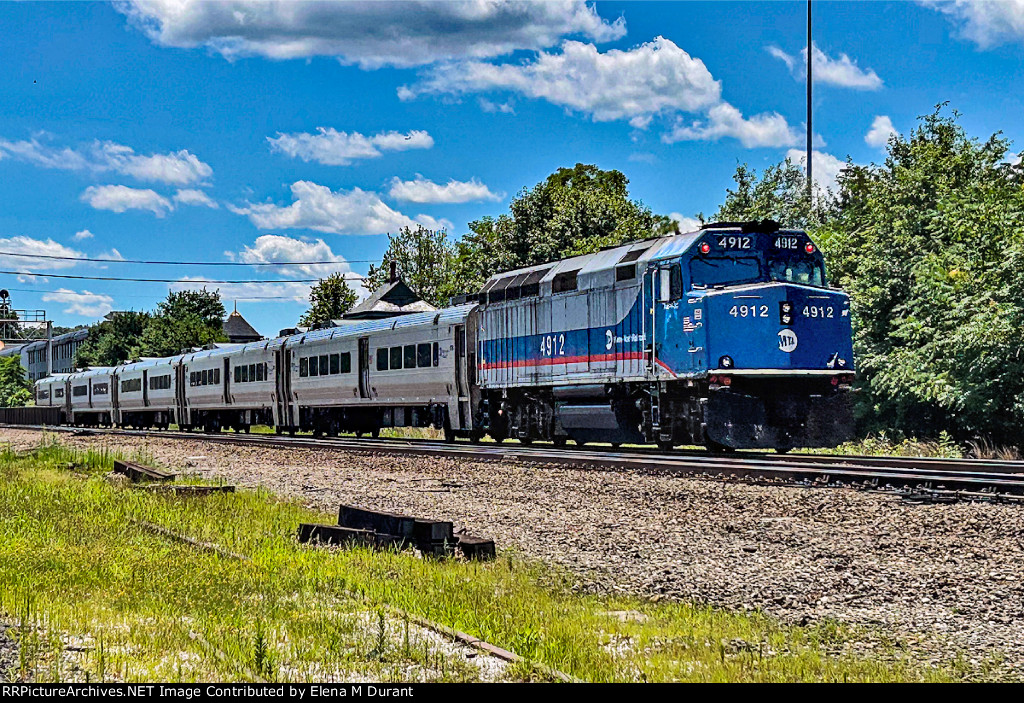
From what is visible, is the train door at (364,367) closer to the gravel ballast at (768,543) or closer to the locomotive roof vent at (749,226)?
the gravel ballast at (768,543)

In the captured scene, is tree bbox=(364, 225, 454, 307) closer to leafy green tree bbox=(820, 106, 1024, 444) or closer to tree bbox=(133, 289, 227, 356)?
tree bbox=(133, 289, 227, 356)

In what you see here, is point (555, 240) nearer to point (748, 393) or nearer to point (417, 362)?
point (417, 362)

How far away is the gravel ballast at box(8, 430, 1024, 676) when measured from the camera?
22.3ft

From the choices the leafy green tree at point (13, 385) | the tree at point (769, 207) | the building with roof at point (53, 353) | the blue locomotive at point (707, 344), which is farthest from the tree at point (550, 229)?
the building with roof at point (53, 353)

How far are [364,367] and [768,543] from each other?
21.9m

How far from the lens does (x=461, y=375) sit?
25.0 meters

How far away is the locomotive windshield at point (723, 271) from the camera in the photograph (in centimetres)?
1766

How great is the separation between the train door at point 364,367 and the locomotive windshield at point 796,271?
585 inches

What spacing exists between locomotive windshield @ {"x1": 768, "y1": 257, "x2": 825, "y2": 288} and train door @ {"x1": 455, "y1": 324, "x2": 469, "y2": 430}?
8861 millimetres

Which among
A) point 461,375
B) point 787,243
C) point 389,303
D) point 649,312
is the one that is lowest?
point 461,375

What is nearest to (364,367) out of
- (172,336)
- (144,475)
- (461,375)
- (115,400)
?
(461,375)

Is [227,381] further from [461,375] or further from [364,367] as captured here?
[461,375]
